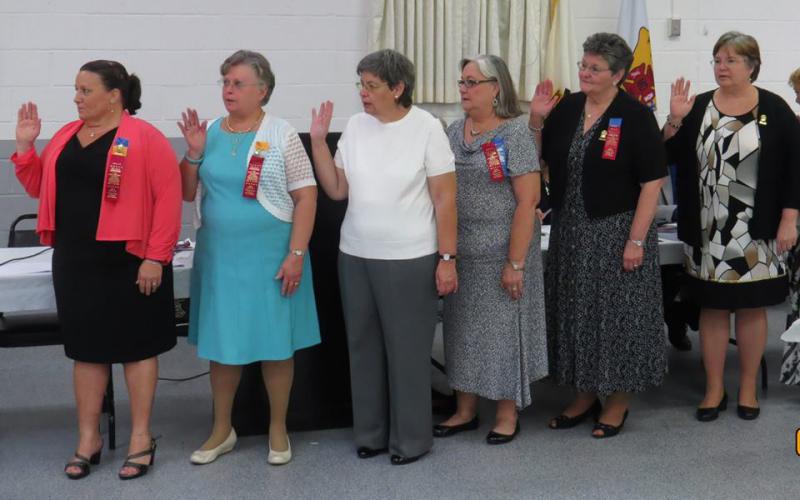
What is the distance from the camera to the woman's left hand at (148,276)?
2896 millimetres

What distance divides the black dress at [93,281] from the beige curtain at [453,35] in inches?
106

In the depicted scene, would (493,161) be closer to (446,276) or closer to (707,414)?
(446,276)

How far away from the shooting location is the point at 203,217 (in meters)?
3.00

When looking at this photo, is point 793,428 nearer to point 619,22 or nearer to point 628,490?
point 628,490

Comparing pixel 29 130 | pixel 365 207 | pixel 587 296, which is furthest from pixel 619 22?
pixel 29 130

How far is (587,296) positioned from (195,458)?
1.42 meters

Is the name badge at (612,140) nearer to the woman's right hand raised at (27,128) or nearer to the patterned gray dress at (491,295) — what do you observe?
the patterned gray dress at (491,295)

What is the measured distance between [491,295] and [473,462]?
0.55 metres

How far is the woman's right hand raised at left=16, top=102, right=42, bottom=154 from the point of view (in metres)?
2.94

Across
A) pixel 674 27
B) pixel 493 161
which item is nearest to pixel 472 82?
pixel 493 161

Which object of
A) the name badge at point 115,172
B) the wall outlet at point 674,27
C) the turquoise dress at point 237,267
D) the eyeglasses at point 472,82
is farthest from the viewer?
the wall outlet at point 674,27

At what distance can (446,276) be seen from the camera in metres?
2.97

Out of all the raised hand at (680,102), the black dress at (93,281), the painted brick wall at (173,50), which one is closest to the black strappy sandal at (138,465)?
the black dress at (93,281)

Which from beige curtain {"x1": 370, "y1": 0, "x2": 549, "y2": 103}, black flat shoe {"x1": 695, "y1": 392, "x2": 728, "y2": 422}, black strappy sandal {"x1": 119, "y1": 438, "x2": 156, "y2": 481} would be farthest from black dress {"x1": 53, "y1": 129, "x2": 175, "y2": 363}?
beige curtain {"x1": 370, "y1": 0, "x2": 549, "y2": 103}
